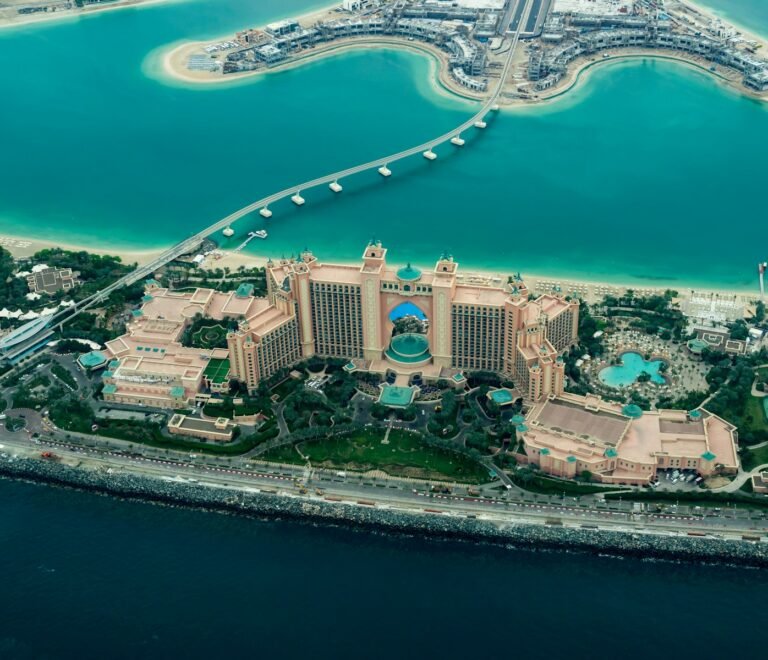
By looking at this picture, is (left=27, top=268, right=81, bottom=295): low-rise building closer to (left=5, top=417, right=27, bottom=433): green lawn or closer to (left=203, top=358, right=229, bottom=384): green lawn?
(left=5, top=417, right=27, bottom=433): green lawn

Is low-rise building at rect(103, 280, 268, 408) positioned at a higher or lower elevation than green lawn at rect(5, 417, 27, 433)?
higher

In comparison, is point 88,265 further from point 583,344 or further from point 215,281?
point 583,344

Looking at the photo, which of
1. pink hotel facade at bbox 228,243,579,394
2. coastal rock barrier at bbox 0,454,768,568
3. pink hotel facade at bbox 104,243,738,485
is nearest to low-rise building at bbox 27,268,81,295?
pink hotel facade at bbox 104,243,738,485

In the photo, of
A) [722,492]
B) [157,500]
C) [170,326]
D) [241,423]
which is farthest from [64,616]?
[722,492]

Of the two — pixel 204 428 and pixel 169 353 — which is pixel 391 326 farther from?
pixel 169 353

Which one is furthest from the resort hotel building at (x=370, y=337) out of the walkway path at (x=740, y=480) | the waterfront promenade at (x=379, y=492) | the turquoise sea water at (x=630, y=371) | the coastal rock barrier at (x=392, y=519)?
the walkway path at (x=740, y=480)

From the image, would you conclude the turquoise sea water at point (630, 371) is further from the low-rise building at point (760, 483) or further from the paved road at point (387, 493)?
the paved road at point (387, 493)
